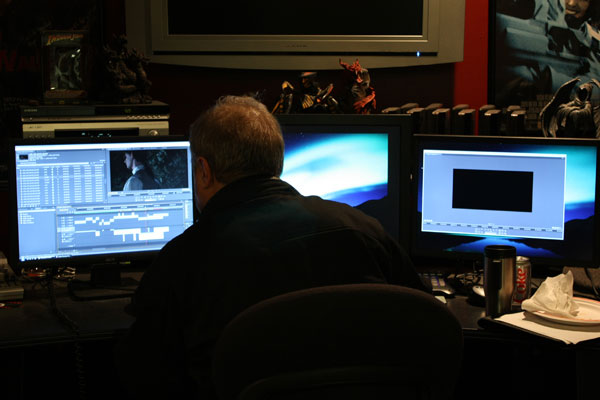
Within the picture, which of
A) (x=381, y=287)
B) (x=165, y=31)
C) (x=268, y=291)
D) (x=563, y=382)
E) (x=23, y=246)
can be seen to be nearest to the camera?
(x=381, y=287)

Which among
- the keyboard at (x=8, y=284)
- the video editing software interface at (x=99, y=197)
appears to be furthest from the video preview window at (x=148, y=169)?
the keyboard at (x=8, y=284)

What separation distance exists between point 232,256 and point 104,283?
1076 mm

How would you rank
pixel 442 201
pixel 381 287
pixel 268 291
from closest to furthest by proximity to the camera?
pixel 381 287 → pixel 268 291 → pixel 442 201

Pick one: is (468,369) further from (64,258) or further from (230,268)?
(230,268)

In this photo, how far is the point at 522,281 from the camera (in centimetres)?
225

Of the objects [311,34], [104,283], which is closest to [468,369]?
[104,283]

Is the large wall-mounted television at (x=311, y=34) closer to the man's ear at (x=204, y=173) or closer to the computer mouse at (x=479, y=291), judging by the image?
the computer mouse at (x=479, y=291)

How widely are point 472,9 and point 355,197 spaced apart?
1.94 metres

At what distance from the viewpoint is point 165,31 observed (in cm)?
386

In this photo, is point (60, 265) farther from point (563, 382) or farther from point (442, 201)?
point (563, 382)

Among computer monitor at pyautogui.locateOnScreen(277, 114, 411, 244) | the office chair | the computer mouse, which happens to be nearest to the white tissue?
the computer mouse

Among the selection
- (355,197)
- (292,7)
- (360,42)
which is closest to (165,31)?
(292,7)

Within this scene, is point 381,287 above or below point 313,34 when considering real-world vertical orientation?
below

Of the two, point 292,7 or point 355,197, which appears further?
point 292,7
